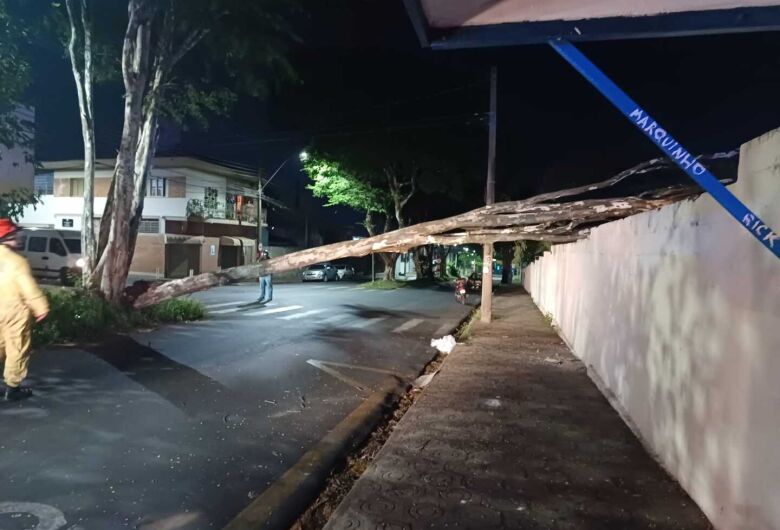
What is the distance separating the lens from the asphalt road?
12.3 feet

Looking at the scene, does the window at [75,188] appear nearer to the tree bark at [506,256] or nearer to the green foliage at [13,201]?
the green foliage at [13,201]

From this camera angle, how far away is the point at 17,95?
10438 mm

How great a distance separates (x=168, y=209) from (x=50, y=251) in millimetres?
13008

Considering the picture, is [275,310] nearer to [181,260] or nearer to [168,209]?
[168,209]

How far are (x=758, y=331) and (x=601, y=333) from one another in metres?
4.66

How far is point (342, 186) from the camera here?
30.5 m

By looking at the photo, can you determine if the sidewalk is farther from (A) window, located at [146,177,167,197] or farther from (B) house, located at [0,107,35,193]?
(A) window, located at [146,177,167,197]

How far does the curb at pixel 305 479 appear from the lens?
3695mm

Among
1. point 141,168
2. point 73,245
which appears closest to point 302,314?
point 141,168

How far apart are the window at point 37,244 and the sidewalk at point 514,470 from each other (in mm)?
18490

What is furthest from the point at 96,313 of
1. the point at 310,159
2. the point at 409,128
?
the point at 310,159

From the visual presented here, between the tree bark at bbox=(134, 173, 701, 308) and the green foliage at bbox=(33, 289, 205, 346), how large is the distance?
911 mm

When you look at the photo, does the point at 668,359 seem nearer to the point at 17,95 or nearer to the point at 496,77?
the point at 17,95

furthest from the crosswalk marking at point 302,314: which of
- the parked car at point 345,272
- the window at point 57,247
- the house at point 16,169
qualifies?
the parked car at point 345,272
